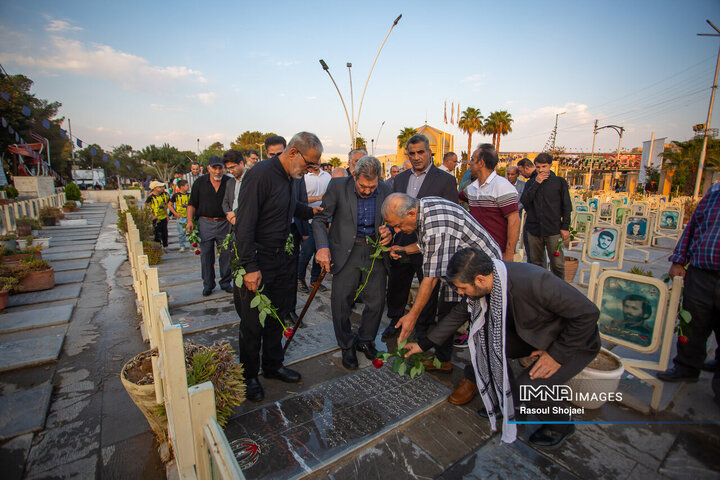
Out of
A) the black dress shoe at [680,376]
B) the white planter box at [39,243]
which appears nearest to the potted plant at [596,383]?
the black dress shoe at [680,376]

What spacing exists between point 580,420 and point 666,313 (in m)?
1.15

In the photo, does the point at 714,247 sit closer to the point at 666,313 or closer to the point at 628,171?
the point at 666,313

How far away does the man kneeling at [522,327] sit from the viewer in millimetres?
2072

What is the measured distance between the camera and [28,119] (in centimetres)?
2588

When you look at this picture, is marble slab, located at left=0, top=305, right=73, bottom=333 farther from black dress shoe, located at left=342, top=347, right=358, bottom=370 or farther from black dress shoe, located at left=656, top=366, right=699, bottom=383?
black dress shoe, located at left=656, top=366, right=699, bottom=383

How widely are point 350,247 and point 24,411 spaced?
113 inches

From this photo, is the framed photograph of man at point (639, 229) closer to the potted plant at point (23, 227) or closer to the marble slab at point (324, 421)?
the marble slab at point (324, 421)

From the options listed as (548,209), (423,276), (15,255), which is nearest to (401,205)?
(423,276)

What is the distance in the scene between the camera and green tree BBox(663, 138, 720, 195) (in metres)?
24.8

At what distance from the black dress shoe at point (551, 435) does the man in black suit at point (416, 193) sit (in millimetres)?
1438

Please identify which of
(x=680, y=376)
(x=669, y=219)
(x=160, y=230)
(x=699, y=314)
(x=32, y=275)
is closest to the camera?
(x=699, y=314)

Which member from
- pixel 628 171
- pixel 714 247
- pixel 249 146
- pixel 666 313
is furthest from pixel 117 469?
pixel 249 146

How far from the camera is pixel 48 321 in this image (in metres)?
4.35

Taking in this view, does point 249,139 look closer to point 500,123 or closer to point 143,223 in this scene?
point 500,123
